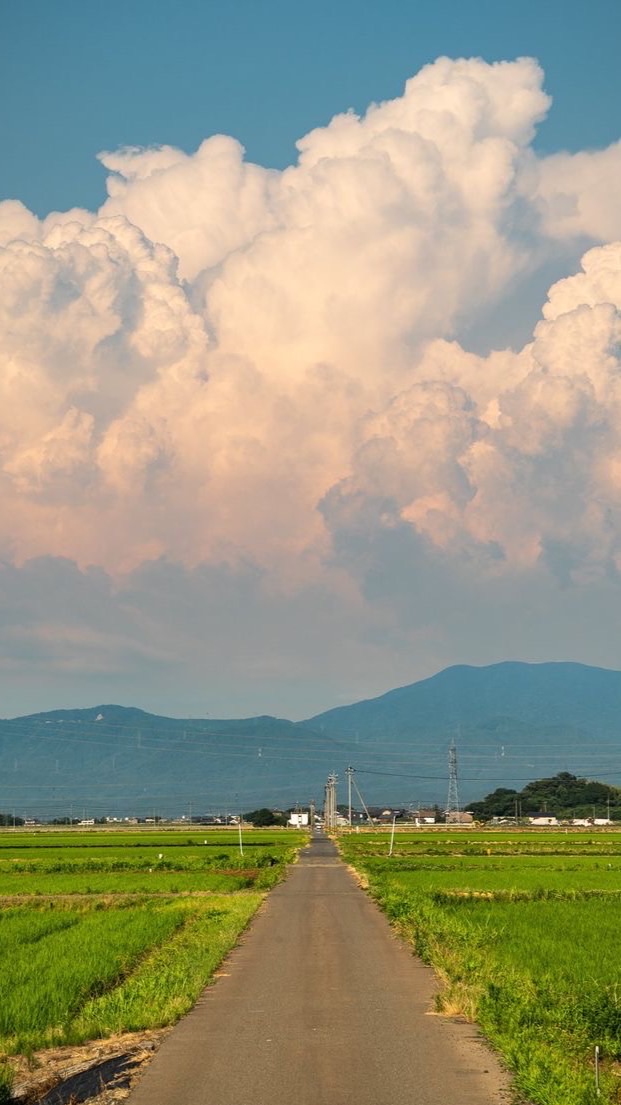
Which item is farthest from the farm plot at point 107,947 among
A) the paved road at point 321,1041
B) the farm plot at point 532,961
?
the farm plot at point 532,961

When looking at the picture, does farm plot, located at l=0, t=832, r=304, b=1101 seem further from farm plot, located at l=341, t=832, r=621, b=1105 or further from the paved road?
farm plot, located at l=341, t=832, r=621, b=1105

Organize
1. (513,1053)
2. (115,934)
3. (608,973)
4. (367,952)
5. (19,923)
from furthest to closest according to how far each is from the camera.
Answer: (19,923) → (115,934) → (367,952) → (608,973) → (513,1053)

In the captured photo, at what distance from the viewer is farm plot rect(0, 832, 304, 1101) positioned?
19.8 m

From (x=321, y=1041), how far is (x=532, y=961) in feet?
34.8

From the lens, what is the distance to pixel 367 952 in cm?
2939

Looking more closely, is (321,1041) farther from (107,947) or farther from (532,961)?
(107,947)

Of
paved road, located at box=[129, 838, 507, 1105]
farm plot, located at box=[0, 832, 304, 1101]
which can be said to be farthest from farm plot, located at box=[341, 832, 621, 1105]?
farm plot, located at box=[0, 832, 304, 1101]

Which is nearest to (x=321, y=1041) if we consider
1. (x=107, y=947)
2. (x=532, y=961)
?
(x=532, y=961)

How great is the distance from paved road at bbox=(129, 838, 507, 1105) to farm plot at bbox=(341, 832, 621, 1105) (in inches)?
22.5

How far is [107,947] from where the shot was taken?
29828mm

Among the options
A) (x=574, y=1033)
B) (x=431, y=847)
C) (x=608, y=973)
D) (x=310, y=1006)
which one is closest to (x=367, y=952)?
(x=608, y=973)

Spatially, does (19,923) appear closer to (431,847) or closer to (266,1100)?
(266,1100)

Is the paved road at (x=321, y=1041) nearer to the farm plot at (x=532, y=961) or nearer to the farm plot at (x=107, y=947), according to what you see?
the farm plot at (x=532, y=961)

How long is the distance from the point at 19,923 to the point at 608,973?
20.8 m
